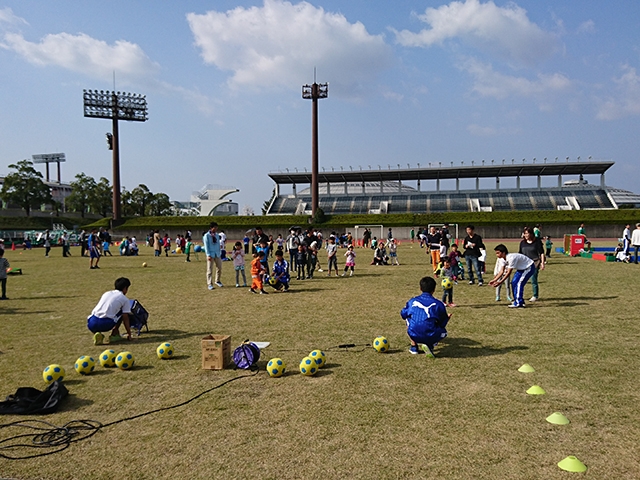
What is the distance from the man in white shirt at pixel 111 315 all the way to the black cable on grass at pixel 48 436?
10.6 ft

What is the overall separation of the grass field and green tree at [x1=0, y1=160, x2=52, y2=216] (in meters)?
78.1

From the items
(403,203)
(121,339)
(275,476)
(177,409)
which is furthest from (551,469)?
(403,203)

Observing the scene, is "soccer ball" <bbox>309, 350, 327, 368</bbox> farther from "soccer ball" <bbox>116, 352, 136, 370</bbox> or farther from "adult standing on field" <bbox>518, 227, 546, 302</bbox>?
"adult standing on field" <bbox>518, 227, 546, 302</bbox>

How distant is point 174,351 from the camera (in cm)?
765

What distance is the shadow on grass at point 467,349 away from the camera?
7172 mm

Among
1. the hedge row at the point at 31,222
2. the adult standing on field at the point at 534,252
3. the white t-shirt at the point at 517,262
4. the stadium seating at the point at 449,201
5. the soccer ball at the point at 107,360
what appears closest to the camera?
the soccer ball at the point at 107,360

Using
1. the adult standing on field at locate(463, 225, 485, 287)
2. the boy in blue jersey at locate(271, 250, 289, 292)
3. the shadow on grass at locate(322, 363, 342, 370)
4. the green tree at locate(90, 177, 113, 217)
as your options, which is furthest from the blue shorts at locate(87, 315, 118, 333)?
the green tree at locate(90, 177, 113, 217)

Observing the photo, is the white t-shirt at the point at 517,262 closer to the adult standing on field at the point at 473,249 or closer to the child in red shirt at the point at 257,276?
the adult standing on field at the point at 473,249

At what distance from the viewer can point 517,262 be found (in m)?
10.6

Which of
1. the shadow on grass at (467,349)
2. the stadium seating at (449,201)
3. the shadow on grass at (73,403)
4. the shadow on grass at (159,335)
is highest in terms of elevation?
the stadium seating at (449,201)

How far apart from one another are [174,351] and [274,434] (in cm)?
362

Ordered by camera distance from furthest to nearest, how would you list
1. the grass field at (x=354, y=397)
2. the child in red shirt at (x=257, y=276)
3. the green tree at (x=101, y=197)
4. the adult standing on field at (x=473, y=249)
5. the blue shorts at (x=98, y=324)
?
the green tree at (x=101, y=197), the adult standing on field at (x=473, y=249), the child in red shirt at (x=257, y=276), the blue shorts at (x=98, y=324), the grass field at (x=354, y=397)

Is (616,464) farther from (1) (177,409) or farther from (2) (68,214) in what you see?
(2) (68,214)

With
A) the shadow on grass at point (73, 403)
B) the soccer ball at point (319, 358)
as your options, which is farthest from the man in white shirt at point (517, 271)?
the shadow on grass at point (73, 403)
